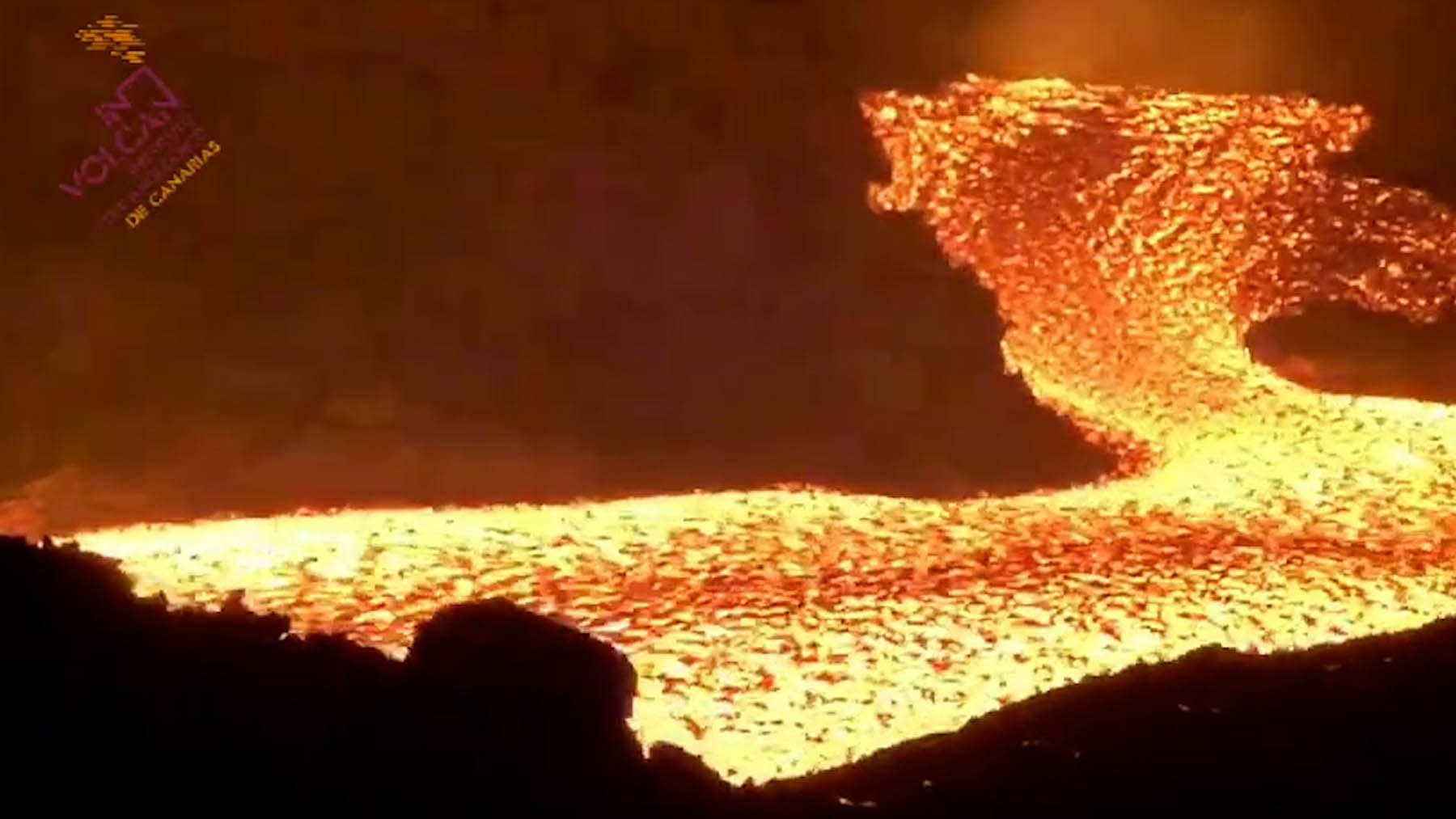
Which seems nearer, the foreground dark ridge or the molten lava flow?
the foreground dark ridge

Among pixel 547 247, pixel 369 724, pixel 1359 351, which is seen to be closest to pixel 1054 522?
pixel 1359 351

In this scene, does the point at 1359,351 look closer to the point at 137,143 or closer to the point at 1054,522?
the point at 1054,522

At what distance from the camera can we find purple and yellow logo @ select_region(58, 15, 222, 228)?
6.40 feet

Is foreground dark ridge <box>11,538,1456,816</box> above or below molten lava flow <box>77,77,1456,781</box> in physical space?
below

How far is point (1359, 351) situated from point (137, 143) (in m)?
1.37

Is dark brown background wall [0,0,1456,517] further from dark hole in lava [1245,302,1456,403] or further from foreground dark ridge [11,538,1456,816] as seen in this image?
foreground dark ridge [11,538,1456,816]

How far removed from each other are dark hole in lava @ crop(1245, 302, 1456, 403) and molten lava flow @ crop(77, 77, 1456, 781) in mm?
23

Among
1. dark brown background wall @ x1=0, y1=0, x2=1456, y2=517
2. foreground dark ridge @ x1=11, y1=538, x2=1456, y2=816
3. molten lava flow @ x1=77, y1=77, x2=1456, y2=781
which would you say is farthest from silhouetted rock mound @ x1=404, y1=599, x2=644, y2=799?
dark brown background wall @ x1=0, y1=0, x2=1456, y2=517

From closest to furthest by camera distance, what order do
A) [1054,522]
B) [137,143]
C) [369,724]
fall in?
[369,724] → [1054,522] → [137,143]

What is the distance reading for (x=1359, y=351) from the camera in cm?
201

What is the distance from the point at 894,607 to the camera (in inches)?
59.9

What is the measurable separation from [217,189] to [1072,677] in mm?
1088

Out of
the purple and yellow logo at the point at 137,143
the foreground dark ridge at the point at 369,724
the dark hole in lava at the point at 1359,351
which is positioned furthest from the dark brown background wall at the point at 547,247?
the foreground dark ridge at the point at 369,724

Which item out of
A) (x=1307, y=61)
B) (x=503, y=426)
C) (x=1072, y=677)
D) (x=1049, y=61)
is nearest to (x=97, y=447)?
(x=503, y=426)
